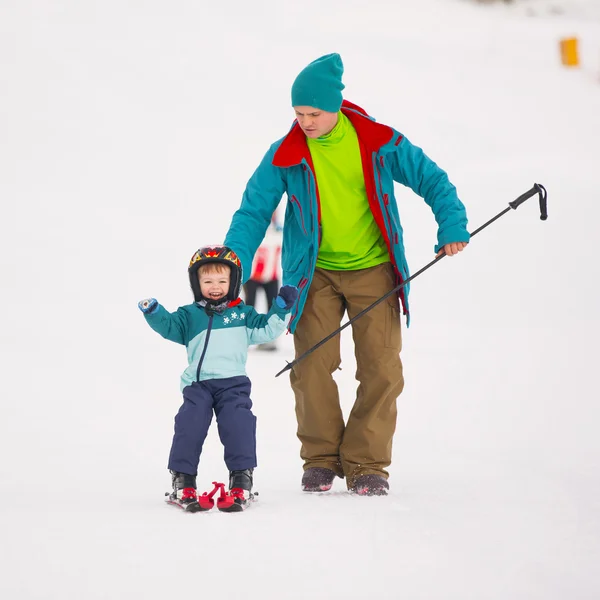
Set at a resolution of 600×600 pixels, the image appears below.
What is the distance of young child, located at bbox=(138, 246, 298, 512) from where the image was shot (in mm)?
3730

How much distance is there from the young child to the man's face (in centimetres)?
58

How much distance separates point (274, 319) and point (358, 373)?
64 cm

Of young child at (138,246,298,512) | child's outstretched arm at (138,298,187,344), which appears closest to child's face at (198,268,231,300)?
young child at (138,246,298,512)

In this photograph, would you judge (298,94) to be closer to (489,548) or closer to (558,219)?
(489,548)

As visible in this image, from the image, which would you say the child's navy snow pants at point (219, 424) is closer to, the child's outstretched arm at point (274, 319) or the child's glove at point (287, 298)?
the child's outstretched arm at point (274, 319)

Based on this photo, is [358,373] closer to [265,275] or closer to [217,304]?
[217,304]

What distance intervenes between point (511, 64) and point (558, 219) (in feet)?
29.9

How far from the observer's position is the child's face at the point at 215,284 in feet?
12.4

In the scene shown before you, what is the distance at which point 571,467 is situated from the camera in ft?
15.3

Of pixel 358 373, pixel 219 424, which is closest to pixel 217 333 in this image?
pixel 219 424

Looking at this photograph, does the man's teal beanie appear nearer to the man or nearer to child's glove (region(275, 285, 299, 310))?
the man

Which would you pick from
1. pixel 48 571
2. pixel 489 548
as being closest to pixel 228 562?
pixel 48 571

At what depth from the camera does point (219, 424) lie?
→ 3.80 m

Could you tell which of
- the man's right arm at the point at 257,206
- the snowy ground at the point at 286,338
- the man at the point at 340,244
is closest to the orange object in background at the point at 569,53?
the snowy ground at the point at 286,338
